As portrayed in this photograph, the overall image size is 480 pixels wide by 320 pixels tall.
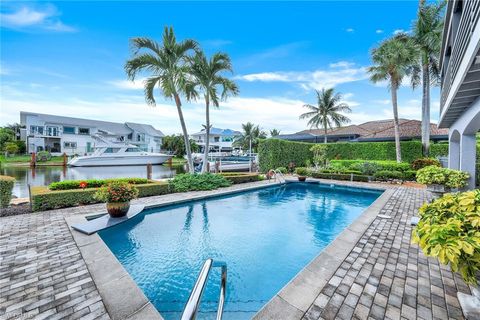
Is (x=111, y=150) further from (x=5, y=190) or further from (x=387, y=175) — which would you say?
(x=387, y=175)

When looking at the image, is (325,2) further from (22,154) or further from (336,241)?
(22,154)

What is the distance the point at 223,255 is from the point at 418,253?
3964 mm

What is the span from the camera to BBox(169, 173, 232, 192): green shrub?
34.1ft

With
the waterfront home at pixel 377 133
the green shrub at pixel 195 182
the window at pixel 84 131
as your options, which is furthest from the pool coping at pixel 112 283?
the window at pixel 84 131

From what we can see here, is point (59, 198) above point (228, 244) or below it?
above

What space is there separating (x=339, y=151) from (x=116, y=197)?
20.8 meters

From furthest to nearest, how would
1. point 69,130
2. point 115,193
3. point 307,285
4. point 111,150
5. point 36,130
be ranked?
point 69,130
point 36,130
point 111,150
point 115,193
point 307,285

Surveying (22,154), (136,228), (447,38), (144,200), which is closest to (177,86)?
(144,200)

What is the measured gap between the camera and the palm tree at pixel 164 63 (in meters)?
9.62

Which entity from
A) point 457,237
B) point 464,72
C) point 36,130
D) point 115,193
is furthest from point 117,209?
point 36,130

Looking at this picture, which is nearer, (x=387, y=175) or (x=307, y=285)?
(x=307, y=285)

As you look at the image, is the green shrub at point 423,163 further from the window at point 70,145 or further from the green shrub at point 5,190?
the window at point 70,145

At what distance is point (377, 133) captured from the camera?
80.4 feet

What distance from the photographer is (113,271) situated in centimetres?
326
